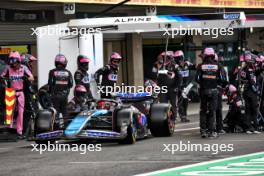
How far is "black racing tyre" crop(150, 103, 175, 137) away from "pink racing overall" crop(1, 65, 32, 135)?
3.02 meters

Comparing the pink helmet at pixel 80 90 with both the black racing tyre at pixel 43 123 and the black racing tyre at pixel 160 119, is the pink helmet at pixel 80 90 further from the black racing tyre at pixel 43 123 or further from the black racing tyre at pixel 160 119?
the black racing tyre at pixel 43 123

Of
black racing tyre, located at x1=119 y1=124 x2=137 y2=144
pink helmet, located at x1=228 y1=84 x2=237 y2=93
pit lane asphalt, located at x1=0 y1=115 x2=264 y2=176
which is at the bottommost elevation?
pit lane asphalt, located at x1=0 y1=115 x2=264 y2=176

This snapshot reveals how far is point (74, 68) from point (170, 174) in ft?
29.4

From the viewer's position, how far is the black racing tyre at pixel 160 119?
47.5 feet

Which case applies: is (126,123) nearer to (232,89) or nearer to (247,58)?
(232,89)

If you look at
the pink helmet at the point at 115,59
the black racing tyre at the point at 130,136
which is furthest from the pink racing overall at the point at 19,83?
the black racing tyre at the point at 130,136

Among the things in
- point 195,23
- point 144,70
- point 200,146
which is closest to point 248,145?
point 200,146

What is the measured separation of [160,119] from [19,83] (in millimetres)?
3401

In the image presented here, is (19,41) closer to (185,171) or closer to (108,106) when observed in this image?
(108,106)

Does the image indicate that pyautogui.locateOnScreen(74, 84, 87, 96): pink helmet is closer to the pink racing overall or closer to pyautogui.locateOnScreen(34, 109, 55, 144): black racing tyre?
the pink racing overall

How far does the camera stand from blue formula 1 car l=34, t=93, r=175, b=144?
12812 millimetres

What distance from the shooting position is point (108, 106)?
1368cm

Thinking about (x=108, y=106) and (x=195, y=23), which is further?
(x=195, y=23)

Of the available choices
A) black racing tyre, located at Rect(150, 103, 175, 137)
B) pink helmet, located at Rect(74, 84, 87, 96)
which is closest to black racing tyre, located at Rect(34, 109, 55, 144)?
black racing tyre, located at Rect(150, 103, 175, 137)
